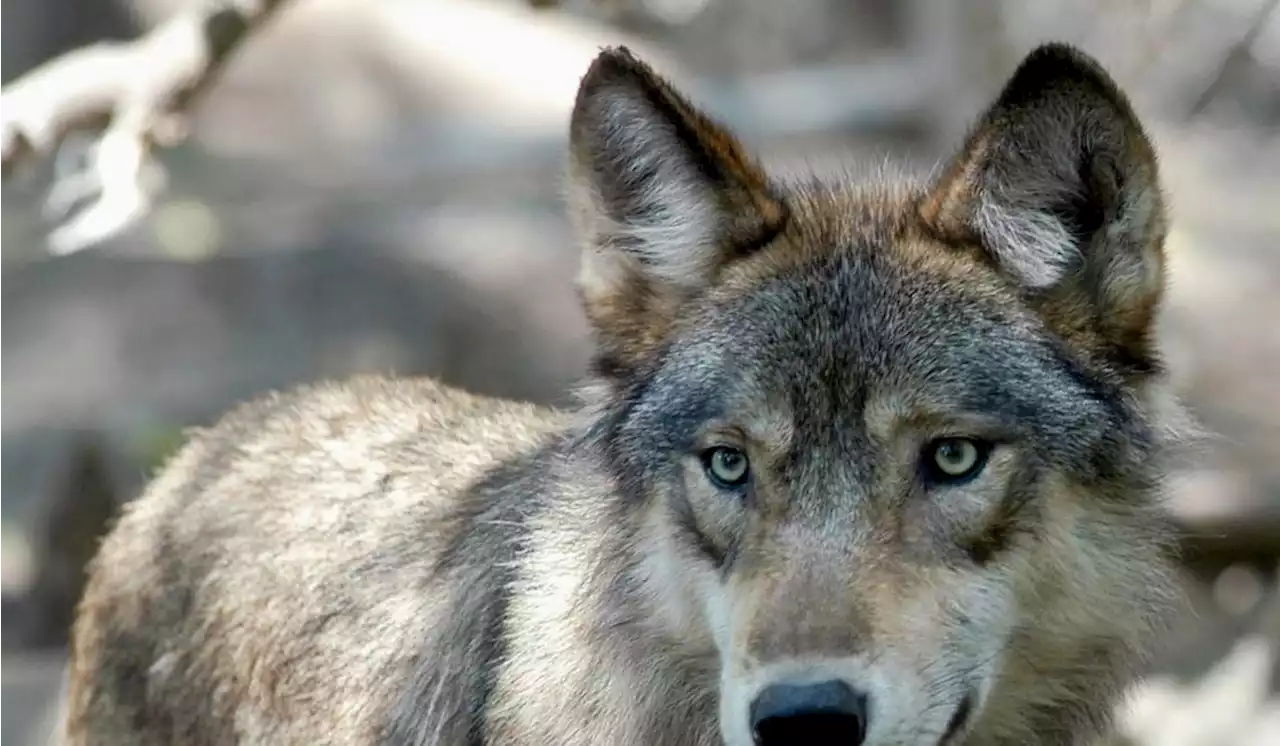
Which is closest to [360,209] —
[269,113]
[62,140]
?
[269,113]

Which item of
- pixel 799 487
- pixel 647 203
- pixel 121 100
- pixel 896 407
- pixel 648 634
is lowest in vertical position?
pixel 648 634

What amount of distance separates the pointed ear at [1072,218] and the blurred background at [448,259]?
97 cm

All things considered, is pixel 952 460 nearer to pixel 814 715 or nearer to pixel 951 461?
pixel 951 461

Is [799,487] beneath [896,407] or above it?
beneath

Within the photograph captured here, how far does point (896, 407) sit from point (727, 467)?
0.40m

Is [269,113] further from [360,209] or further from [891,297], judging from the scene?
[891,297]

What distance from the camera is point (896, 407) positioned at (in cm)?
386

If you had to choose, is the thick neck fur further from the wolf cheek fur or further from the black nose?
the black nose

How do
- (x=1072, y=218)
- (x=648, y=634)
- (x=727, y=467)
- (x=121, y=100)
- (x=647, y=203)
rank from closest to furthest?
(x=727, y=467), (x=1072, y=218), (x=648, y=634), (x=647, y=203), (x=121, y=100)

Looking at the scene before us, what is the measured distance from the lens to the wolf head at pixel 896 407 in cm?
371

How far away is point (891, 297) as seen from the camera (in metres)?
4.07

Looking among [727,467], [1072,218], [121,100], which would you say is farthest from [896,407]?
[121,100]

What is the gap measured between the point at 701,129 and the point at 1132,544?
4.57ft

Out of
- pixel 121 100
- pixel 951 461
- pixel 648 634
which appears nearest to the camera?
pixel 951 461
